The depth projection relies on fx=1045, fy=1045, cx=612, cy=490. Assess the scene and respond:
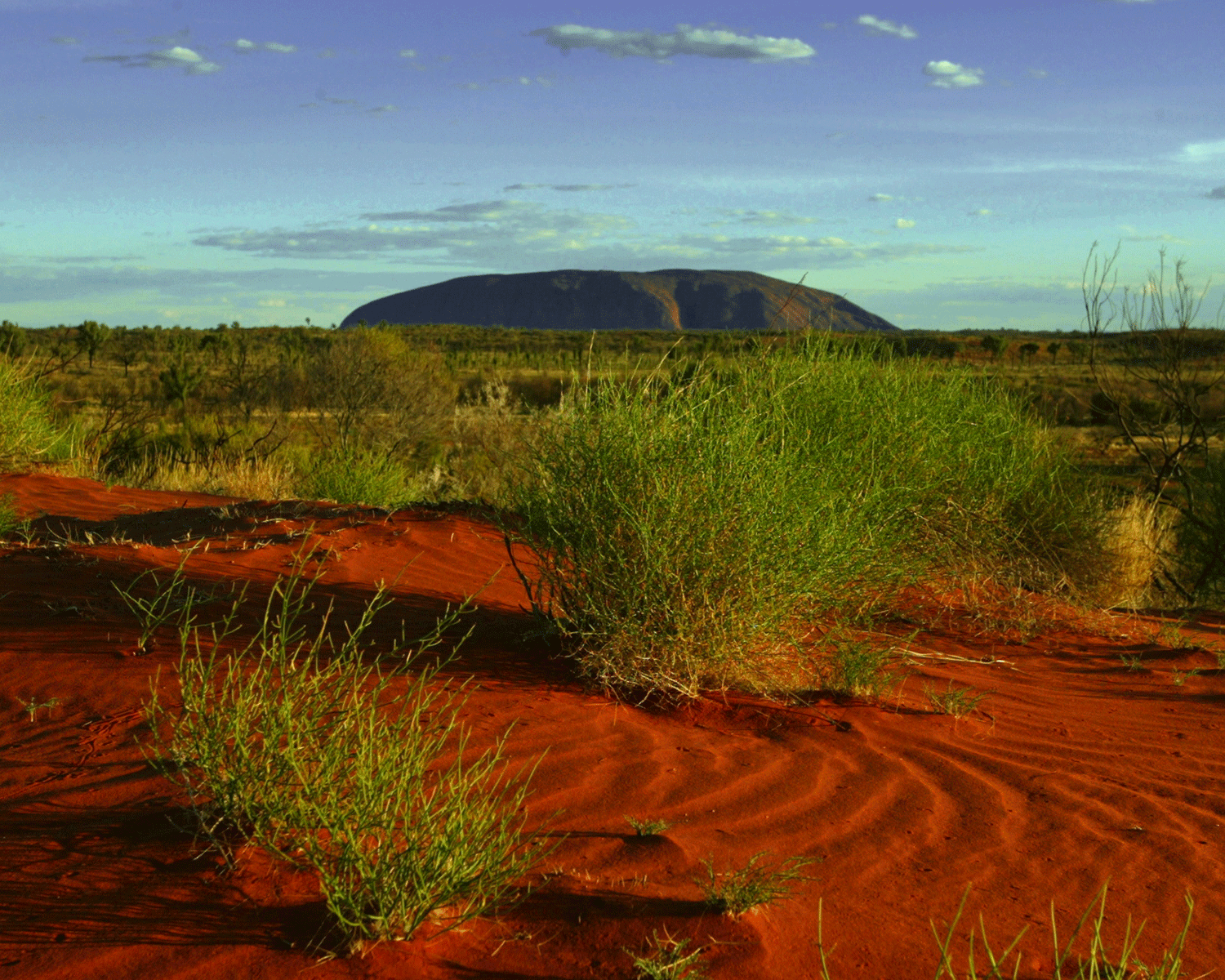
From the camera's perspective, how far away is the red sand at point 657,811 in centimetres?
271

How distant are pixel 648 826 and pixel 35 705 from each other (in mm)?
2433

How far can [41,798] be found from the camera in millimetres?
3355

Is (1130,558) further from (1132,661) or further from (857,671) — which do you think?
(857,671)

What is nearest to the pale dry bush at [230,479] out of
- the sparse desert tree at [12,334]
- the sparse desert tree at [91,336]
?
the sparse desert tree at [12,334]

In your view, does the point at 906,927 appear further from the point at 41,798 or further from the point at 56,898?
the point at 41,798

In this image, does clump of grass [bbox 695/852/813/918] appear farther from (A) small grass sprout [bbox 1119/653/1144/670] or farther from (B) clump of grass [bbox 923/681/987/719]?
(A) small grass sprout [bbox 1119/653/1144/670]

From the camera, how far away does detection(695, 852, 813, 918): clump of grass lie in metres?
2.87

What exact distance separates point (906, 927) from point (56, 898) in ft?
7.73

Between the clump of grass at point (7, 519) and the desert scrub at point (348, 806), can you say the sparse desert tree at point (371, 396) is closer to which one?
the clump of grass at point (7, 519)

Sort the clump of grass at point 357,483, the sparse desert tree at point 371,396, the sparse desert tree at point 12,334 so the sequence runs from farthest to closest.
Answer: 1. the sparse desert tree at point 12,334
2. the sparse desert tree at point 371,396
3. the clump of grass at point 357,483

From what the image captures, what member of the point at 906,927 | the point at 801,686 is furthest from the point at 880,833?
the point at 801,686

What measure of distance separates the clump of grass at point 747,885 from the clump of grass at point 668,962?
19cm

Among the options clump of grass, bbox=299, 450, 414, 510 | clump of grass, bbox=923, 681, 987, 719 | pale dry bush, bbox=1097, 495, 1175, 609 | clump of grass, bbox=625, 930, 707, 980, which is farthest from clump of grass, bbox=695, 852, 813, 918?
clump of grass, bbox=299, 450, 414, 510

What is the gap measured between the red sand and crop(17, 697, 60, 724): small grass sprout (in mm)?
31
